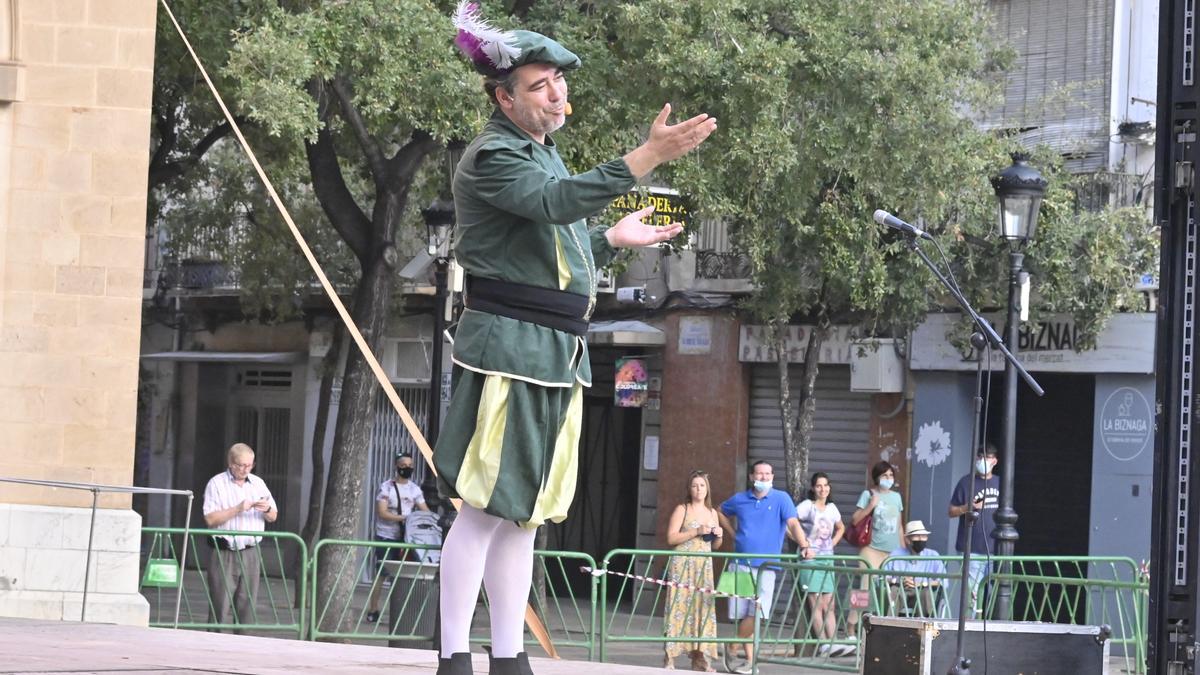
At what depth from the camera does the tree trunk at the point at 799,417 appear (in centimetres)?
2047

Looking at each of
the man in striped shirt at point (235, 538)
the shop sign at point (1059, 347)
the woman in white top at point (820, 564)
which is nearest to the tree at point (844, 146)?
the shop sign at point (1059, 347)

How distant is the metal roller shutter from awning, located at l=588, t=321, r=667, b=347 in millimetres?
1483

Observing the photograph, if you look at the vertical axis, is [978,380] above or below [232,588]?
above

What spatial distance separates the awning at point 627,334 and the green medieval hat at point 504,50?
18737 mm

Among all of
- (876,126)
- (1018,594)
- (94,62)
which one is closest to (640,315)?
(876,126)

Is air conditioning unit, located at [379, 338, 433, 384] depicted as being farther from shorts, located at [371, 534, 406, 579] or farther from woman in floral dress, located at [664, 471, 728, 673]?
shorts, located at [371, 534, 406, 579]

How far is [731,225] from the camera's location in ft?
64.2

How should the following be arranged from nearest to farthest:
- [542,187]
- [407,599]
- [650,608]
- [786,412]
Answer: [542,187] < [407,599] < [650,608] < [786,412]

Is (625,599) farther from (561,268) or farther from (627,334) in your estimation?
(627,334)

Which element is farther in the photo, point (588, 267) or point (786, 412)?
point (786, 412)

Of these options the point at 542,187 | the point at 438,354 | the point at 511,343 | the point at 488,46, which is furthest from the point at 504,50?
the point at 438,354

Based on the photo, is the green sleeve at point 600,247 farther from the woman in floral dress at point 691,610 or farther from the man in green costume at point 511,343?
the woman in floral dress at point 691,610

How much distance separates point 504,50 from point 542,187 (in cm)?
45

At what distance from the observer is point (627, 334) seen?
24141mm
